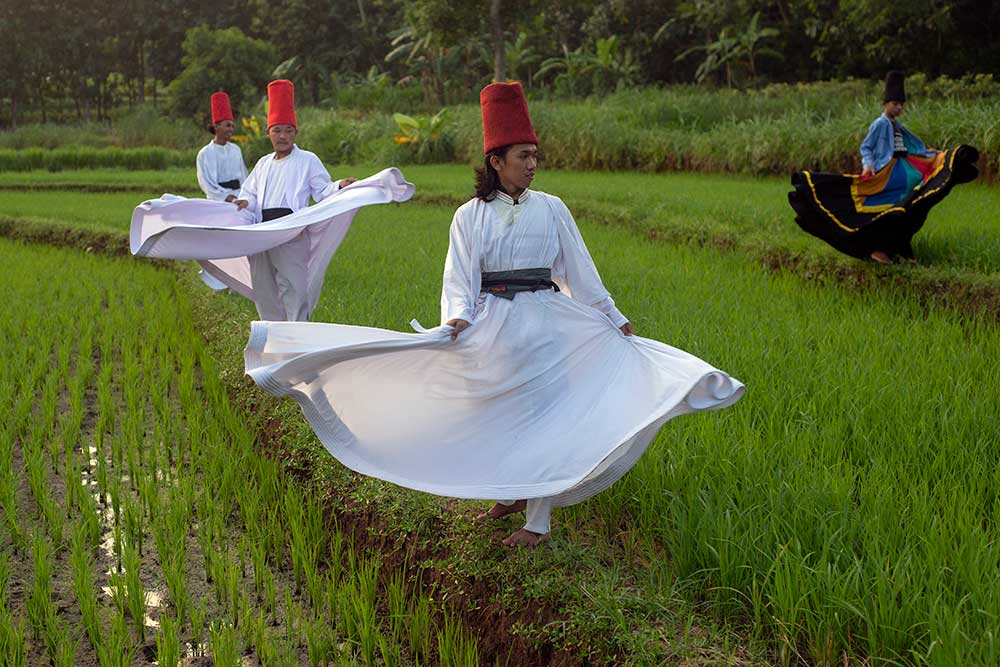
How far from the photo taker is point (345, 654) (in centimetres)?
262

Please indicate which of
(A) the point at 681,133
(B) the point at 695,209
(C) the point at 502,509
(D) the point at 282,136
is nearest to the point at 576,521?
(C) the point at 502,509

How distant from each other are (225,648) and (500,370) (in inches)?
39.8

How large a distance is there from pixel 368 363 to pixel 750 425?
1.36 m

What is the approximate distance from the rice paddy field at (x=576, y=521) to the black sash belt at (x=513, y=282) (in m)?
0.70

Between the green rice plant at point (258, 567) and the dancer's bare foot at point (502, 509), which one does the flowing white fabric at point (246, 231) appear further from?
the dancer's bare foot at point (502, 509)

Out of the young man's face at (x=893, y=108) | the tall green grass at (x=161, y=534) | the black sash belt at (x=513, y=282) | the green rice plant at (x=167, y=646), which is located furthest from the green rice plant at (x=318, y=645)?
the young man's face at (x=893, y=108)

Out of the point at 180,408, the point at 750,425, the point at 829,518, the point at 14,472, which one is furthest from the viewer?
the point at 180,408

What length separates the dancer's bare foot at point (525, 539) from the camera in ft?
8.89

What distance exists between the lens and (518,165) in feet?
9.02

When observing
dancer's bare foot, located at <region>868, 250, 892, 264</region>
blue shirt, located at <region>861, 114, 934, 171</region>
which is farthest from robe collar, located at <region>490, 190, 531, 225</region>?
blue shirt, located at <region>861, 114, 934, 171</region>

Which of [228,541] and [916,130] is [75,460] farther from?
[916,130]

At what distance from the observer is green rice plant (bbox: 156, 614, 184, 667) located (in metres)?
2.41

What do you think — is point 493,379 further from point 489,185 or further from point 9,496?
point 9,496

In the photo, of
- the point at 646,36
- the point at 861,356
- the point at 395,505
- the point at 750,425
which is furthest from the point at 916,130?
the point at 646,36
